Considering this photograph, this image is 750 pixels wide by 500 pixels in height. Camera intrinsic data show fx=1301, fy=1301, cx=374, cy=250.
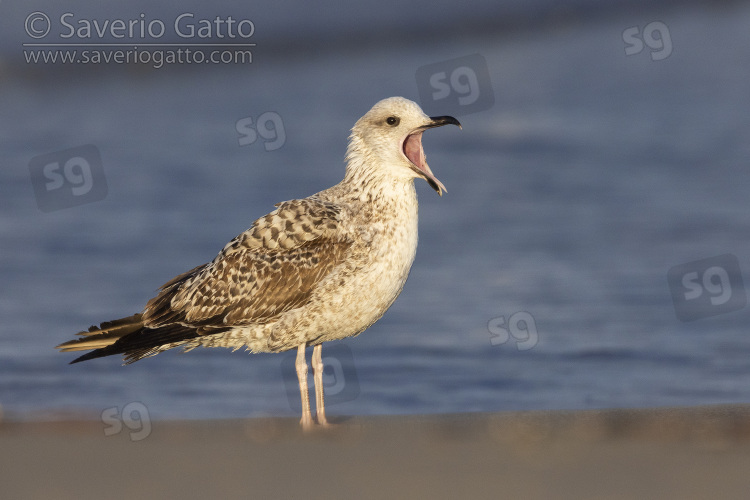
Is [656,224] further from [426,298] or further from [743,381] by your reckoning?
[743,381]

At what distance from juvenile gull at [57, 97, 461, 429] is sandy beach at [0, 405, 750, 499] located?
4.13 feet

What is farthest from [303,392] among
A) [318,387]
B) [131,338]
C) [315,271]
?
[131,338]

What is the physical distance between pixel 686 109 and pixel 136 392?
50.0 feet

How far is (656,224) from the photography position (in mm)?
17031

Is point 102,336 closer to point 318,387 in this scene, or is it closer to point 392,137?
point 318,387

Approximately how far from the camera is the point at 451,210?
1794 cm

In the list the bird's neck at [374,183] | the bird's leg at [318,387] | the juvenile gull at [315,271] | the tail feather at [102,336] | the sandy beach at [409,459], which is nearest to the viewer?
the sandy beach at [409,459]

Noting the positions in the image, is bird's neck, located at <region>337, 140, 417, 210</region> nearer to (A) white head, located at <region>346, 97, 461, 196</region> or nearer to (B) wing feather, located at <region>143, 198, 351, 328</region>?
(A) white head, located at <region>346, 97, 461, 196</region>

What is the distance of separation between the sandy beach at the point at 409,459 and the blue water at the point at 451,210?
1.35 metres

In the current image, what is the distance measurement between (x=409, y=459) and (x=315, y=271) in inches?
95.0

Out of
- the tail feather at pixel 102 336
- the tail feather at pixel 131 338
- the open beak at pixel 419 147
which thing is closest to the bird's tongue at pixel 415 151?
the open beak at pixel 419 147

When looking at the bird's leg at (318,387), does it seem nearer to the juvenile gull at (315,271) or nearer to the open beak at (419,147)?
the juvenile gull at (315,271)

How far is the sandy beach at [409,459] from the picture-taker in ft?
20.6

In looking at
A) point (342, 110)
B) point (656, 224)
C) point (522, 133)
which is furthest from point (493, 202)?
point (342, 110)
